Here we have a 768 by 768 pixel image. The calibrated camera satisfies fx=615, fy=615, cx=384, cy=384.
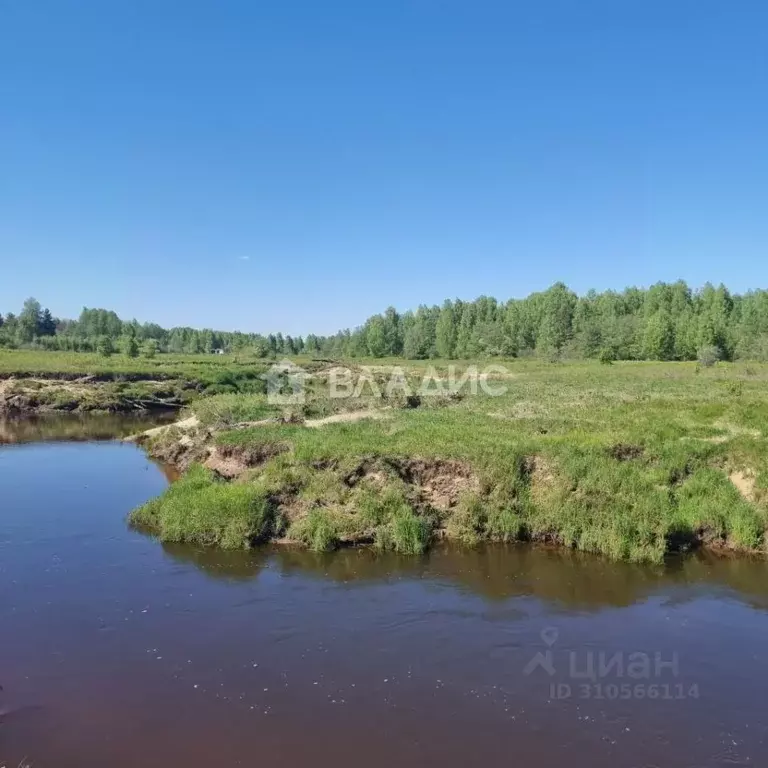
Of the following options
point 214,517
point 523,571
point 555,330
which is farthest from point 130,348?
point 523,571

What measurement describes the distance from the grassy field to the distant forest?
5766 cm

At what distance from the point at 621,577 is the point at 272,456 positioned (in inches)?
495

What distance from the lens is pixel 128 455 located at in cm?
3331

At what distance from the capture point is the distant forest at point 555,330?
93750mm

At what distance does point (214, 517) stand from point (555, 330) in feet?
315

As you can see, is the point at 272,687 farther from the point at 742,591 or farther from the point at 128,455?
the point at 128,455

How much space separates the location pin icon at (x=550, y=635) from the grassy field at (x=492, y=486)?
4.84 m

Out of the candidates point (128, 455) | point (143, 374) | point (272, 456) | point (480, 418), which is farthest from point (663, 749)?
point (143, 374)

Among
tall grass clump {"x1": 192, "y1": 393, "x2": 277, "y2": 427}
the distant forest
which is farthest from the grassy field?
the distant forest

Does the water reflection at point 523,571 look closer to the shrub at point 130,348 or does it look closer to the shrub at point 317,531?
the shrub at point 317,531

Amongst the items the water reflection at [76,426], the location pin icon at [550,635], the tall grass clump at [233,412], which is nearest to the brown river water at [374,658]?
the location pin icon at [550,635]

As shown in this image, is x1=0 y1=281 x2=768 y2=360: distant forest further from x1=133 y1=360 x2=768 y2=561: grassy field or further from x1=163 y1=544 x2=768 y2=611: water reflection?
x1=163 y1=544 x2=768 y2=611: water reflection

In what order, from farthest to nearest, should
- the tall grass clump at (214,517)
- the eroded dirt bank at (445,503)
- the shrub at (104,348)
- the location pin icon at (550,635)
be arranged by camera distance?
the shrub at (104,348) < the tall grass clump at (214,517) < the eroded dirt bank at (445,503) < the location pin icon at (550,635)

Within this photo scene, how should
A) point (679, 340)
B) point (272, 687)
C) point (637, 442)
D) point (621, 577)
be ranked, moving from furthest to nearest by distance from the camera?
1. point (679, 340)
2. point (637, 442)
3. point (621, 577)
4. point (272, 687)
